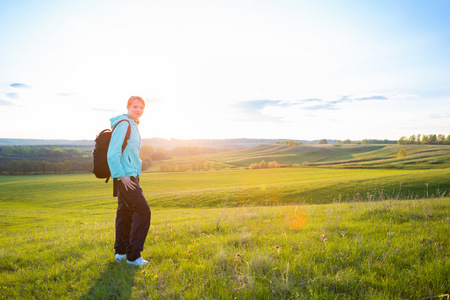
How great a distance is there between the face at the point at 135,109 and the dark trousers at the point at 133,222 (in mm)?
1408

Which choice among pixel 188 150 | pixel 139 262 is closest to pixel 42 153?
pixel 188 150

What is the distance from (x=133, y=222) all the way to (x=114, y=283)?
118 centimetres

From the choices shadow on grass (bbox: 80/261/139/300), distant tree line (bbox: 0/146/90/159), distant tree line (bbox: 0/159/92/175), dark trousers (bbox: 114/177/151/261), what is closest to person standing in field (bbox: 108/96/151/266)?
dark trousers (bbox: 114/177/151/261)

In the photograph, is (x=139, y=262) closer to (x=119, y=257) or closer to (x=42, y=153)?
(x=119, y=257)

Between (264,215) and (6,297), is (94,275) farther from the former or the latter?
(264,215)

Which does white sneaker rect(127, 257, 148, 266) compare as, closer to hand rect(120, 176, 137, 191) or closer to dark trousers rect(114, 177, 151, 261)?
dark trousers rect(114, 177, 151, 261)

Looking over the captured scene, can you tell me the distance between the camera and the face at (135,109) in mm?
5133

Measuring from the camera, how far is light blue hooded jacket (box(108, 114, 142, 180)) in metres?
4.67

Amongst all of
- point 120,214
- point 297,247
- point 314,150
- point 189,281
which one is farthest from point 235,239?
point 314,150

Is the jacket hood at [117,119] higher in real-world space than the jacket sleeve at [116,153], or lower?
→ higher

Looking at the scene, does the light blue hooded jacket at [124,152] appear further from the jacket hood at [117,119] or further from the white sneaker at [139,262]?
the white sneaker at [139,262]

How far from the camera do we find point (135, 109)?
514cm

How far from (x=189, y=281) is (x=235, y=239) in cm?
176

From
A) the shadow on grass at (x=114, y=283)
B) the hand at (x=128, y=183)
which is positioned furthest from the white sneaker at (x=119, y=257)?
the hand at (x=128, y=183)
